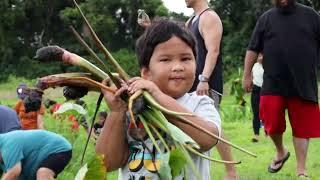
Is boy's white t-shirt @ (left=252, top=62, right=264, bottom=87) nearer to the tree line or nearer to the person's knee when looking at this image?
the person's knee

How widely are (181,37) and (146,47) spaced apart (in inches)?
5.4

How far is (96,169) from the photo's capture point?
2066 mm

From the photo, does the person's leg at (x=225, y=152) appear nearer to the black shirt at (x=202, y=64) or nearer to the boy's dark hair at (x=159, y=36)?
the black shirt at (x=202, y=64)

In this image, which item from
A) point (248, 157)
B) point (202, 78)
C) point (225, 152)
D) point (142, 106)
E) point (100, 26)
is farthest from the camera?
point (100, 26)

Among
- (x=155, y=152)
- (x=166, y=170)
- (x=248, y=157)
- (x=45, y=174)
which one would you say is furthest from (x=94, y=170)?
(x=248, y=157)

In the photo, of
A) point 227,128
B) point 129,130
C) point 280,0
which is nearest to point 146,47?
point 129,130

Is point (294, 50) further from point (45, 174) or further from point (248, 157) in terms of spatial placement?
point (248, 157)

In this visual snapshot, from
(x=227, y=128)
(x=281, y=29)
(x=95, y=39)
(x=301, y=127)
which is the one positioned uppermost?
(x=95, y=39)

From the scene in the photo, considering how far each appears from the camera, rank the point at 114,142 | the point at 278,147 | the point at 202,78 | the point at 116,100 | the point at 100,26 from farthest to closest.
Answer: the point at 100,26, the point at 278,147, the point at 202,78, the point at 114,142, the point at 116,100

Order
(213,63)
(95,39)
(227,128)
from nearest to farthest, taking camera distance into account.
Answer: (95,39) → (213,63) → (227,128)

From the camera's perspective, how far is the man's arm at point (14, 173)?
6195 mm

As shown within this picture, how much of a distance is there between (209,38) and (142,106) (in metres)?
3.17

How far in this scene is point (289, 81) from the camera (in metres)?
5.85

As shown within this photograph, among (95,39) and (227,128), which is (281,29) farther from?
(227,128)
